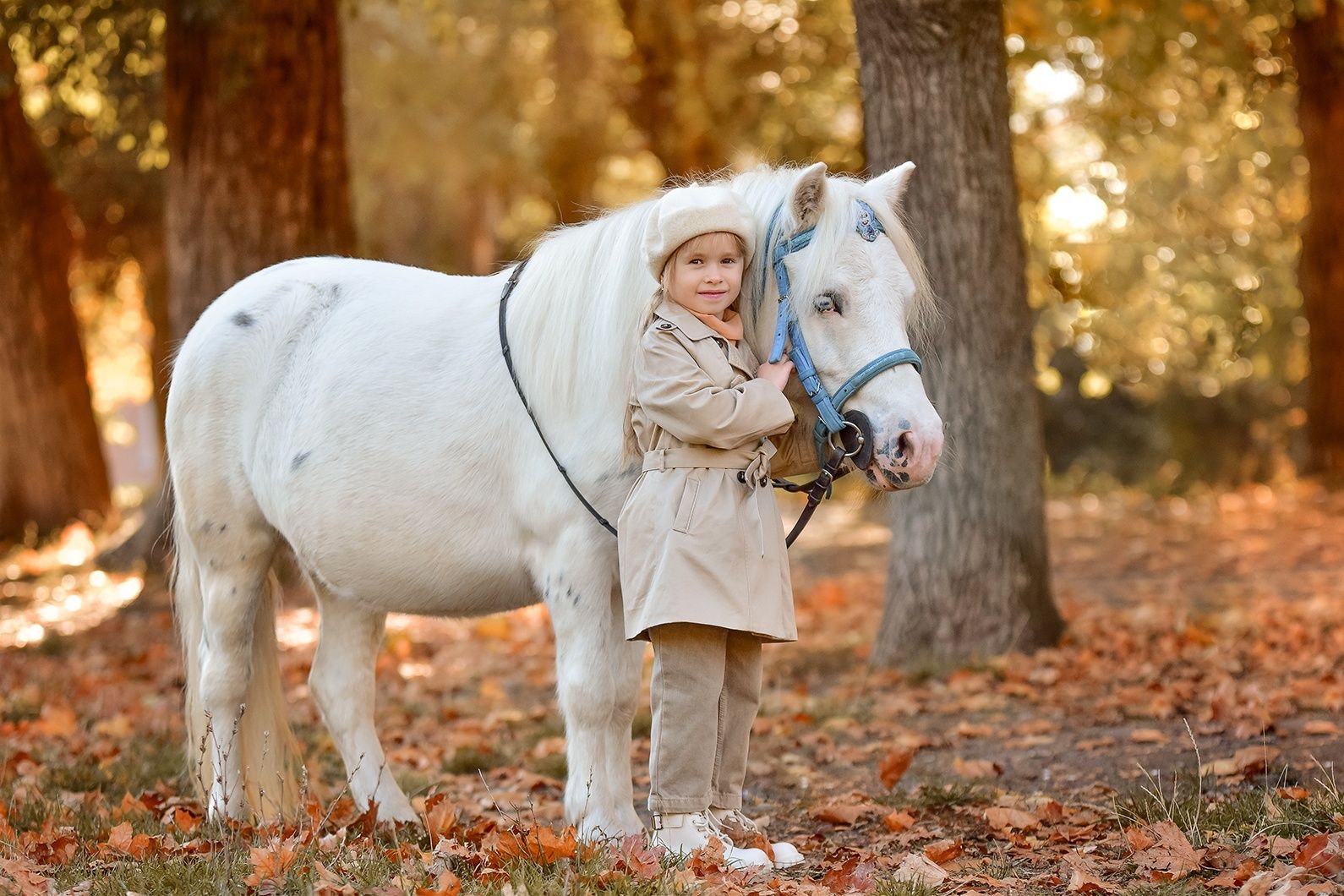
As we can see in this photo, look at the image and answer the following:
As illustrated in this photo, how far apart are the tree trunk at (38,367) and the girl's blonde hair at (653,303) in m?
10.2

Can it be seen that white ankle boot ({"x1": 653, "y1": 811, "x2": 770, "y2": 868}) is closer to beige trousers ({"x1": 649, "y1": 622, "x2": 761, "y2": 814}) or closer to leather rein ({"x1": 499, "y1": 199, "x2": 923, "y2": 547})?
beige trousers ({"x1": 649, "y1": 622, "x2": 761, "y2": 814})

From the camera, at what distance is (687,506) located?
3303 millimetres

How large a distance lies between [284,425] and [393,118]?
10950 millimetres

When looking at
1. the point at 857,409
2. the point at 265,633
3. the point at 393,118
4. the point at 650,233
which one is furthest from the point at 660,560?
the point at 393,118

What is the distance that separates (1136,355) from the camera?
47.9ft

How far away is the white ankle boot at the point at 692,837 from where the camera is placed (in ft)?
11.2

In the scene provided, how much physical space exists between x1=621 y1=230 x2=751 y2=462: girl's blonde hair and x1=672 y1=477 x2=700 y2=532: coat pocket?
22 cm

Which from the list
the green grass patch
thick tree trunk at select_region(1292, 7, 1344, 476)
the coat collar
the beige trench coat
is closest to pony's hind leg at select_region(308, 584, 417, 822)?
the green grass patch

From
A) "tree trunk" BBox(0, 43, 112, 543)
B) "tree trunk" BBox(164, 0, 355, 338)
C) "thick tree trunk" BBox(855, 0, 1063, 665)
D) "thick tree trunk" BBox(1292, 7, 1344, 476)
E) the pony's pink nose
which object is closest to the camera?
the pony's pink nose

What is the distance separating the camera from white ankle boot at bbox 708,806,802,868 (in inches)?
138

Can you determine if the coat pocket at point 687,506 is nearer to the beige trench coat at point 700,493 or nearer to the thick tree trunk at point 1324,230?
the beige trench coat at point 700,493

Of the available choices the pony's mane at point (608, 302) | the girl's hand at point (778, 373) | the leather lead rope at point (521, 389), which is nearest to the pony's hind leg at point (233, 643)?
the leather lead rope at point (521, 389)

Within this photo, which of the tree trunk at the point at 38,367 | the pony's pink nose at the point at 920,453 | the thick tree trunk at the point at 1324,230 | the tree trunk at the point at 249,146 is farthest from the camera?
the thick tree trunk at the point at 1324,230

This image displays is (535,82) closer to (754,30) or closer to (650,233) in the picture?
(754,30)
